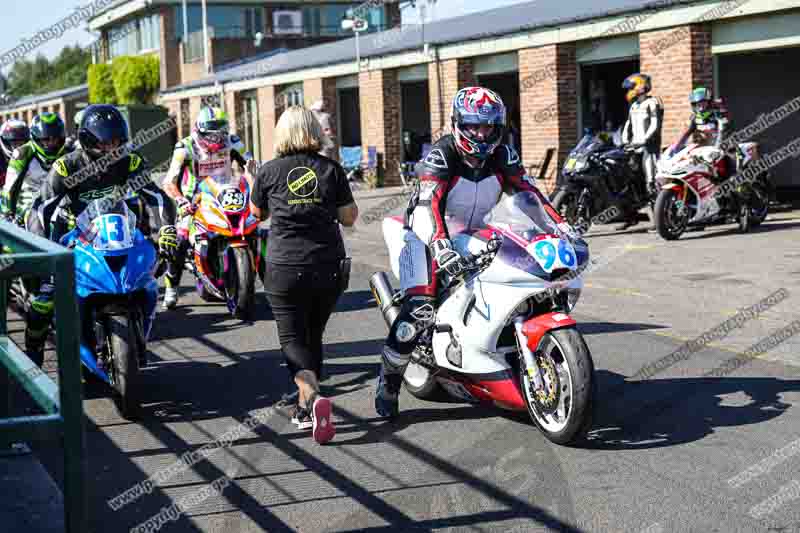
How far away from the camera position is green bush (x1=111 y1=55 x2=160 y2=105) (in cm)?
6481

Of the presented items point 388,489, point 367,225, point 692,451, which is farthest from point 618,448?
point 367,225

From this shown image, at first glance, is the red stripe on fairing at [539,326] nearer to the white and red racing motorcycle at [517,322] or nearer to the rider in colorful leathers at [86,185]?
the white and red racing motorcycle at [517,322]

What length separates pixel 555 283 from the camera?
6.00 metres

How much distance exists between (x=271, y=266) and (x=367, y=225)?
45.0 feet

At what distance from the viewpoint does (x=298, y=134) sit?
675cm

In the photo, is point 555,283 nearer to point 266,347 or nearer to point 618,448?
point 618,448

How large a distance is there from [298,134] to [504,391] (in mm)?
1914

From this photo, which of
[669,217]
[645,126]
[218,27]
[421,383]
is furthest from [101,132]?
[218,27]

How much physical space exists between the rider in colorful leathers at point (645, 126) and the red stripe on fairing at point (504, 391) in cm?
1021

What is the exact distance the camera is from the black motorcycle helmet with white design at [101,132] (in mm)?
7926

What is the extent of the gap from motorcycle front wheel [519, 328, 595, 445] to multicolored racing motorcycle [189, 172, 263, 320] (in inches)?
193

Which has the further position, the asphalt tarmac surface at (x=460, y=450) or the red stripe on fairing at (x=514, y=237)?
the red stripe on fairing at (x=514, y=237)

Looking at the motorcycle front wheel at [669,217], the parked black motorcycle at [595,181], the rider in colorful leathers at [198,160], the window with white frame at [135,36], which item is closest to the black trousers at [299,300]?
the rider in colorful leathers at [198,160]

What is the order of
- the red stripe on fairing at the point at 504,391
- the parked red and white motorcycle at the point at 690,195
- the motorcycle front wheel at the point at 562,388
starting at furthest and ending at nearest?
the parked red and white motorcycle at the point at 690,195
the red stripe on fairing at the point at 504,391
the motorcycle front wheel at the point at 562,388
